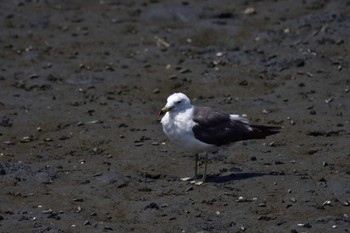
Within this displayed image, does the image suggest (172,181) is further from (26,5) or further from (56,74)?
(26,5)

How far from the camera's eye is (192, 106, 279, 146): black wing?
10.2 meters

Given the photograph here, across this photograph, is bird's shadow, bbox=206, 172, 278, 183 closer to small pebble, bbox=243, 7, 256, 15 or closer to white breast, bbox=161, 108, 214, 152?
white breast, bbox=161, 108, 214, 152

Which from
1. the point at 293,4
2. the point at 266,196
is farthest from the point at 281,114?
the point at 293,4

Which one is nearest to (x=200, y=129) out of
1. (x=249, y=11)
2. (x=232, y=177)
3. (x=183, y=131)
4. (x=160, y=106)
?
(x=183, y=131)

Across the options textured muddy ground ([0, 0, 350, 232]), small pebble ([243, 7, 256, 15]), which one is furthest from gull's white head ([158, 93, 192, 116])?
small pebble ([243, 7, 256, 15])

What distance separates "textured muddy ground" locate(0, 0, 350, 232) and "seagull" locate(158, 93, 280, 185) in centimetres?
35

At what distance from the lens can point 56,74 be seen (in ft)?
46.0

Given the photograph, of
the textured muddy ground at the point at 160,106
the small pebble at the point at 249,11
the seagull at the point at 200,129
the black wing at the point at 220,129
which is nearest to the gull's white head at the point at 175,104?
the seagull at the point at 200,129

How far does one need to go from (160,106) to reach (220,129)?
259 centimetres

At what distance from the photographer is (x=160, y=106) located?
41.9 feet

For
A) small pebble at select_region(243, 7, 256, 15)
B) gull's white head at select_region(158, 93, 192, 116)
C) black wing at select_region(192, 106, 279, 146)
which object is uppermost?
gull's white head at select_region(158, 93, 192, 116)

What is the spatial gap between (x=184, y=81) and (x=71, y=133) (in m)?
→ 2.21

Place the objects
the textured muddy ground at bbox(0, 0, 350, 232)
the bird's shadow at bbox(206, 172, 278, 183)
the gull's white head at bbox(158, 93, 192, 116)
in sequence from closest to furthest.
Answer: the textured muddy ground at bbox(0, 0, 350, 232)
the bird's shadow at bbox(206, 172, 278, 183)
the gull's white head at bbox(158, 93, 192, 116)

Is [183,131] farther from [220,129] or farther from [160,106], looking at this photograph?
[160,106]
